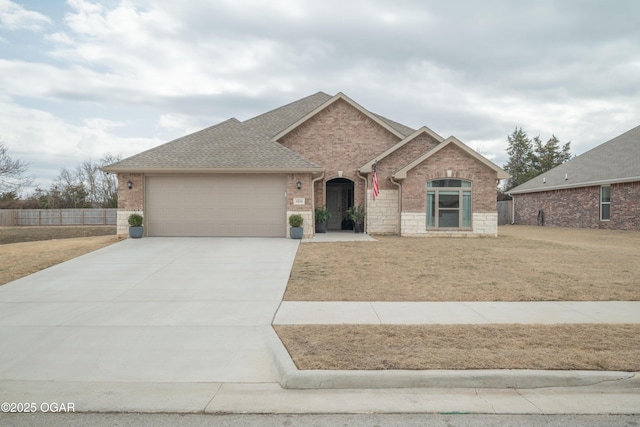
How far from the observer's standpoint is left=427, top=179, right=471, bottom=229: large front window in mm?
18453

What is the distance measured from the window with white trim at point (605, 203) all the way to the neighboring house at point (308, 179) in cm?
1031

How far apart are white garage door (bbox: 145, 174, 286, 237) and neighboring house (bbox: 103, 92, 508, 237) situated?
1.6 inches

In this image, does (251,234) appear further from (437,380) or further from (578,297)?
(437,380)

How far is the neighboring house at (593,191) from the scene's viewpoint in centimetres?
2248

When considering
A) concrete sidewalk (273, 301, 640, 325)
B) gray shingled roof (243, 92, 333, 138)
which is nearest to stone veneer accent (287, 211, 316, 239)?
gray shingled roof (243, 92, 333, 138)

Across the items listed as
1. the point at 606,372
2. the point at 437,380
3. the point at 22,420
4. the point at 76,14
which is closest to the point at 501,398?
the point at 437,380

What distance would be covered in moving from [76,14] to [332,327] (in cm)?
1285

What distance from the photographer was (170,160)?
16734 mm

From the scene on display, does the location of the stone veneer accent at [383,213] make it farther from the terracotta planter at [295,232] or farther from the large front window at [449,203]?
the terracotta planter at [295,232]

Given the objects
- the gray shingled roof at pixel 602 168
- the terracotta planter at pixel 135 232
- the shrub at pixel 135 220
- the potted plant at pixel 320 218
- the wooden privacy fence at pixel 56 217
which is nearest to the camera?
the shrub at pixel 135 220

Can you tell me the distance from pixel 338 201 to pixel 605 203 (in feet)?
51.4

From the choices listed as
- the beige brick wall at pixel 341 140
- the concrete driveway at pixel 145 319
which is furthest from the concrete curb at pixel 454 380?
the beige brick wall at pixel 341 140

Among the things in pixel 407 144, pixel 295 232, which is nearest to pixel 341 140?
pixel 407 144

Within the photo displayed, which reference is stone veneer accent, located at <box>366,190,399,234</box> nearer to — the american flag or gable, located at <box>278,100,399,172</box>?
the american flag
